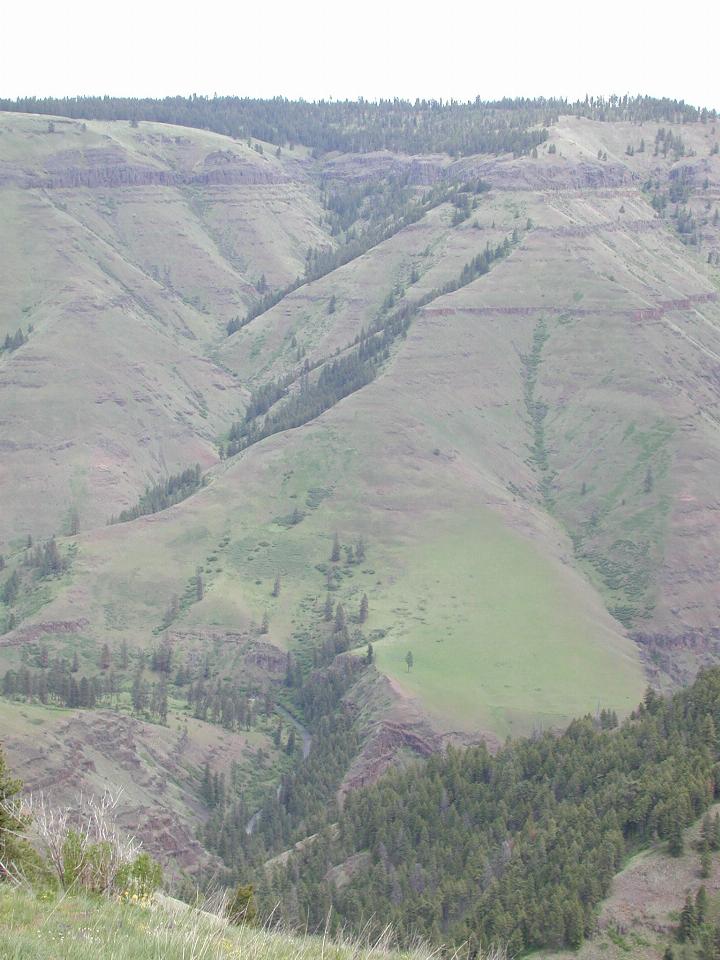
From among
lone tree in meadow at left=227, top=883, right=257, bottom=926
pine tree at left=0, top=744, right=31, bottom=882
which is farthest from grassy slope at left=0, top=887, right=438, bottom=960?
lone tree in meadow at left=227, top=883, right=257, bottom=926

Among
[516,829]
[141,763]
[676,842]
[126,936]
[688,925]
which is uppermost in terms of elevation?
[126,936]

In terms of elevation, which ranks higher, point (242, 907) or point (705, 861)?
point (242, 907)

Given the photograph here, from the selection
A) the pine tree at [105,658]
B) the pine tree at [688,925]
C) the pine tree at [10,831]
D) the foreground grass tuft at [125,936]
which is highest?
the foreground grass tuft at [125,936]

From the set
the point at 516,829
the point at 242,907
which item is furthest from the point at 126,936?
the point at 516,829

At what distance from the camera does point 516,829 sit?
123m

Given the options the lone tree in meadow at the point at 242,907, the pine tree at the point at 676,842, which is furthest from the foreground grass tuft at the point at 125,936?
the pine tree at the point at 676,842

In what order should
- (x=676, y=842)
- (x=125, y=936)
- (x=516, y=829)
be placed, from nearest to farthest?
1. (x=125, y=936)
2. (x=676, y=842)
3. (x=516, y=829)

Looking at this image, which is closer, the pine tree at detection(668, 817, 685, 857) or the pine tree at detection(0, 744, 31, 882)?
the pine tree at detection(0, 744, 31, 882)

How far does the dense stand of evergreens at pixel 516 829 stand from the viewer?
98250 mm

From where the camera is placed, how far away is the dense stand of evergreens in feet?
322

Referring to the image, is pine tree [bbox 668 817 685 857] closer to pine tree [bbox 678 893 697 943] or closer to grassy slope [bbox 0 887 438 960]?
pine tree [bbox 678 893 697 943]

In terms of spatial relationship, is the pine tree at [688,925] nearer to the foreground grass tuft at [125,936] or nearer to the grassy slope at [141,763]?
the foreground grass tuft at [125,936]

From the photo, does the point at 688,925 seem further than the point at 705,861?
No

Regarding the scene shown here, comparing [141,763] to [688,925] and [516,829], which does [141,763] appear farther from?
[688,925]
